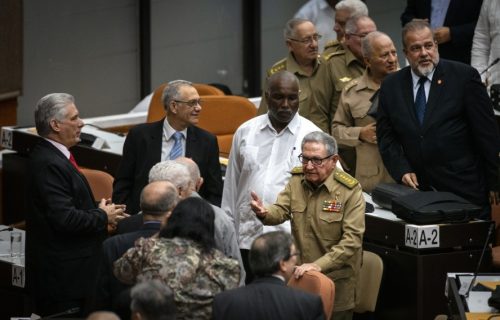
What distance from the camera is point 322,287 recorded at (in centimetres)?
641

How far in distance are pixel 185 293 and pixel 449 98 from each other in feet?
9.20

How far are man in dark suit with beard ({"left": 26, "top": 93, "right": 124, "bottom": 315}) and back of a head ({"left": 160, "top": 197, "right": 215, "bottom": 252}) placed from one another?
4.49 feet

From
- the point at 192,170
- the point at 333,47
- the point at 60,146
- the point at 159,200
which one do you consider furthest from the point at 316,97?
the point at 159,200

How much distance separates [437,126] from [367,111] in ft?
2.64

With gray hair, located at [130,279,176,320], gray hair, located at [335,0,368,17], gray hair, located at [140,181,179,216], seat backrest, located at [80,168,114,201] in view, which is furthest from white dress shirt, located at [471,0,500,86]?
gray hair, located at [130,279,176,320]

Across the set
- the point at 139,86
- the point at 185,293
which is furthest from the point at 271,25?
the point at 185,293

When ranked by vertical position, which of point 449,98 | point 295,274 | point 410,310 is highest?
point 449,98

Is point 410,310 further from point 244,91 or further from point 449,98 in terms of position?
point 244,91

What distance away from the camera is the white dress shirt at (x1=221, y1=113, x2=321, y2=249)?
7.54 m

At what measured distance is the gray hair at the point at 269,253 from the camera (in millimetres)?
5641

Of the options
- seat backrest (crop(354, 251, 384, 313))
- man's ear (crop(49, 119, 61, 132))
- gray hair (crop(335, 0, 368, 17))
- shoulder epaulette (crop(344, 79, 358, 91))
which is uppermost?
gray hair (crop(335, 0, 368, 17))

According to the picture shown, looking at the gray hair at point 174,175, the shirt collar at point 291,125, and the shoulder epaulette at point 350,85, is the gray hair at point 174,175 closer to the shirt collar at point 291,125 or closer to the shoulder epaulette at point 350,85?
the shirt collar at point 291,125

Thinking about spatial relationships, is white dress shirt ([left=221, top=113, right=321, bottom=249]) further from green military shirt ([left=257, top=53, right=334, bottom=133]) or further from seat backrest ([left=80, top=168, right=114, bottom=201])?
green military shirt ([left=257, top=53, right=334, bottom=133])

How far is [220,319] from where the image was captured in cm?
559
